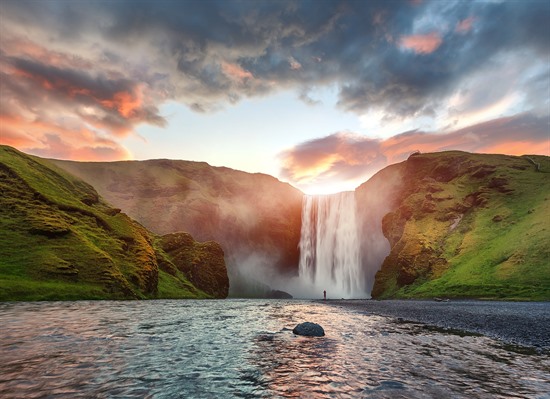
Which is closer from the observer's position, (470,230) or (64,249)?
(64,249)

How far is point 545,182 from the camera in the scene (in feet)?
387

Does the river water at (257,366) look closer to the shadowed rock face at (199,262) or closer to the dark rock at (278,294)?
the shadowed rock face at (199,262)

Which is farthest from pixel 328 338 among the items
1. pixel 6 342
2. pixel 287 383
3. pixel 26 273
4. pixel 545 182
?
pixel 545 182

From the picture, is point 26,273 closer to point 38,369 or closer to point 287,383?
point 38,369

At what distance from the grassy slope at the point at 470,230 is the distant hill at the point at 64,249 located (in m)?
72.1

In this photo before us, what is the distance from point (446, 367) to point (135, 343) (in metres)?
15.6

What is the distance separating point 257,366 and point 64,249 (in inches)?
2807

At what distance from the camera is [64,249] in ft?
230

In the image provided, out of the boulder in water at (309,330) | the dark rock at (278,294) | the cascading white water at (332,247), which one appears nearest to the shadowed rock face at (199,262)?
the cascading white water at (332,247)

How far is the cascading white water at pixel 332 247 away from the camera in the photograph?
156125 mm

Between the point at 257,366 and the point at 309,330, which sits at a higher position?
the point at 309,330


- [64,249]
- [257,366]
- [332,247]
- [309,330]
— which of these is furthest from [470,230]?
[64,249]

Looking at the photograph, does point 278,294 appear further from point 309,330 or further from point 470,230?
point 309,330

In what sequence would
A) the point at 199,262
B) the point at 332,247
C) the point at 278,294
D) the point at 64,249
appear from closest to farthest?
the point at 64,249, the point at 199,262, the point at 332,247, the point at 278,294
